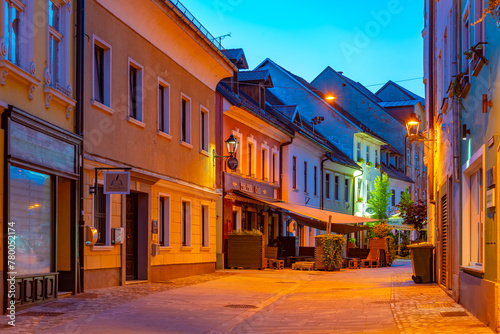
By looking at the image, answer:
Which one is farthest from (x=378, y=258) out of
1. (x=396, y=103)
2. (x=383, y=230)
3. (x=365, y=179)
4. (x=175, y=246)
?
(x=396, y=103)

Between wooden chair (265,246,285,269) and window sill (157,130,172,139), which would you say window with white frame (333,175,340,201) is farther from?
window sill (157,130,172,139)

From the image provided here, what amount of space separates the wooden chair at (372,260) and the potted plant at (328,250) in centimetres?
515

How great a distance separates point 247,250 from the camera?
27.2 meters

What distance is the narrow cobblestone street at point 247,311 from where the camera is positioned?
33.9ft

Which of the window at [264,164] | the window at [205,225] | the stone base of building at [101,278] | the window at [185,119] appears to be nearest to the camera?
the stone base of building at [101,278]

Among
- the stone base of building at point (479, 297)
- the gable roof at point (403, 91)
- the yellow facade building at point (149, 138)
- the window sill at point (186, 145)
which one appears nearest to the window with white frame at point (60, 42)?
the yellow facade building at point (149, 138)

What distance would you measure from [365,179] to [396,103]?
1148cm

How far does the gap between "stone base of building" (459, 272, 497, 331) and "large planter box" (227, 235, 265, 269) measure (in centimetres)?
1412

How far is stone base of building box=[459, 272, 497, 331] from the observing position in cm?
970

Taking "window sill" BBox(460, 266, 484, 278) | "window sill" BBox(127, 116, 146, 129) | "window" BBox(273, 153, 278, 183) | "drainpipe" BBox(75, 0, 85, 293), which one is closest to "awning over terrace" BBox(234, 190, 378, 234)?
"window" BBox(273, 153, 278, 183)

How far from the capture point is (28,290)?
39.5 ft

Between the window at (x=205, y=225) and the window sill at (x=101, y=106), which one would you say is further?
the window at (x=205, y=225)

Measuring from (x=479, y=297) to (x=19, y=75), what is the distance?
299 inches

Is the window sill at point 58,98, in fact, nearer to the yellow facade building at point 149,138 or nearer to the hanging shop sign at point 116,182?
the yellow facade building at point 149,138
